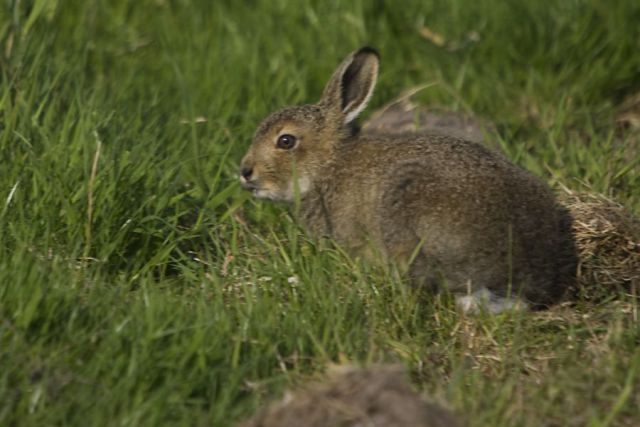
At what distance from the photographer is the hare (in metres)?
5.14

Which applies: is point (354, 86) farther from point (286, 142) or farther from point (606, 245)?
point (606, 245)

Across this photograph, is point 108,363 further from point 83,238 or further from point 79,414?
point 83,238

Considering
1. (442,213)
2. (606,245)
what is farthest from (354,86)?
(606,245)

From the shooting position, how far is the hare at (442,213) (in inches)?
203

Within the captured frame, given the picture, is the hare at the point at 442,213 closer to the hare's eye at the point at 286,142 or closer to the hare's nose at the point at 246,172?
the hare's nose at the point at 246,172

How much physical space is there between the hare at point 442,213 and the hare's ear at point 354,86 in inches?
8.8

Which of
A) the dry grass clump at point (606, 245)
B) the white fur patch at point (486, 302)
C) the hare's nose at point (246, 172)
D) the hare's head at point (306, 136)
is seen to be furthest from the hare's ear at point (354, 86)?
the white fur patch at point (486, 302)

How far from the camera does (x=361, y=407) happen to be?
392 cm

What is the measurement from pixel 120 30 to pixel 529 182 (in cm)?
349

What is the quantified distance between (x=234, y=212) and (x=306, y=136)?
52 centimetres

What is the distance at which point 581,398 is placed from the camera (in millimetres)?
4293

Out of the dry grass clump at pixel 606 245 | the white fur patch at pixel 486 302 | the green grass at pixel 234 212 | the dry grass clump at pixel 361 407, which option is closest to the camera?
the dry grass clump at pixel 361 407

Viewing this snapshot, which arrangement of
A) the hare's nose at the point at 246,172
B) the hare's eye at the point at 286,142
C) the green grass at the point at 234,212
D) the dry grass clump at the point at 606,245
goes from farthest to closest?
the hare's eye at the point at 286,142, the hare's nose at the point at 246,172, the dry grass clump at the point at 606,245, the green grass at the point at 234,212

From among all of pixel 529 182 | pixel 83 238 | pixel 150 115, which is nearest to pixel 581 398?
pixel 529 182
